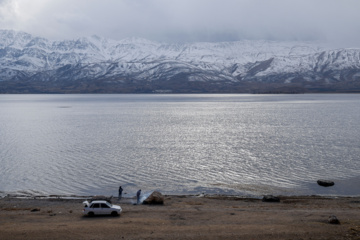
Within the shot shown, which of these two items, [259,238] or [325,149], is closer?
[259,238]

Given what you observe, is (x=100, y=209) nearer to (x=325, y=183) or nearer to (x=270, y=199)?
(x=270, y=199)

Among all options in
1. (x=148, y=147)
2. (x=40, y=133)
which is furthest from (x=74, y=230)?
(x=40, y=133)

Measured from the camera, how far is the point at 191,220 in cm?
2942

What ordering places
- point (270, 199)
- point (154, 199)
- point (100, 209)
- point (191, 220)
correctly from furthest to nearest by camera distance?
point (270, 199)
point (154, 199)
point (100, 209)
point (191, 220)

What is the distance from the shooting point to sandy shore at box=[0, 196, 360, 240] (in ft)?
83.3

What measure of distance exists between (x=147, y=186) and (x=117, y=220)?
1646cm

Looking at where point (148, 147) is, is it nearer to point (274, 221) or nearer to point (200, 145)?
point (200, 145)

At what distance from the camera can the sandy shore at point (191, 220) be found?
1000 inches

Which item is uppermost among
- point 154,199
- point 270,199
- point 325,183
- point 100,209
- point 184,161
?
point 100,209

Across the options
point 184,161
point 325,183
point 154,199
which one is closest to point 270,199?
point 325,183

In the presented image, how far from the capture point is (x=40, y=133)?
96688 millimetres

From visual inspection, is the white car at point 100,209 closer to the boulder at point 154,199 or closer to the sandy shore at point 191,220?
the sandy shore at point 191,220

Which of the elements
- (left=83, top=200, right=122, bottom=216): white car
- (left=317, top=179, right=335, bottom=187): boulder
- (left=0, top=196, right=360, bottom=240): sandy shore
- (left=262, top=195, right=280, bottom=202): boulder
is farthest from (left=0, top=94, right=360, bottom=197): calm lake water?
(left=83, top=200, right=122, bottom=216): white car

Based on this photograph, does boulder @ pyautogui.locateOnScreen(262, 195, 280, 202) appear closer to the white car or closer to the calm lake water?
the calm lake water
